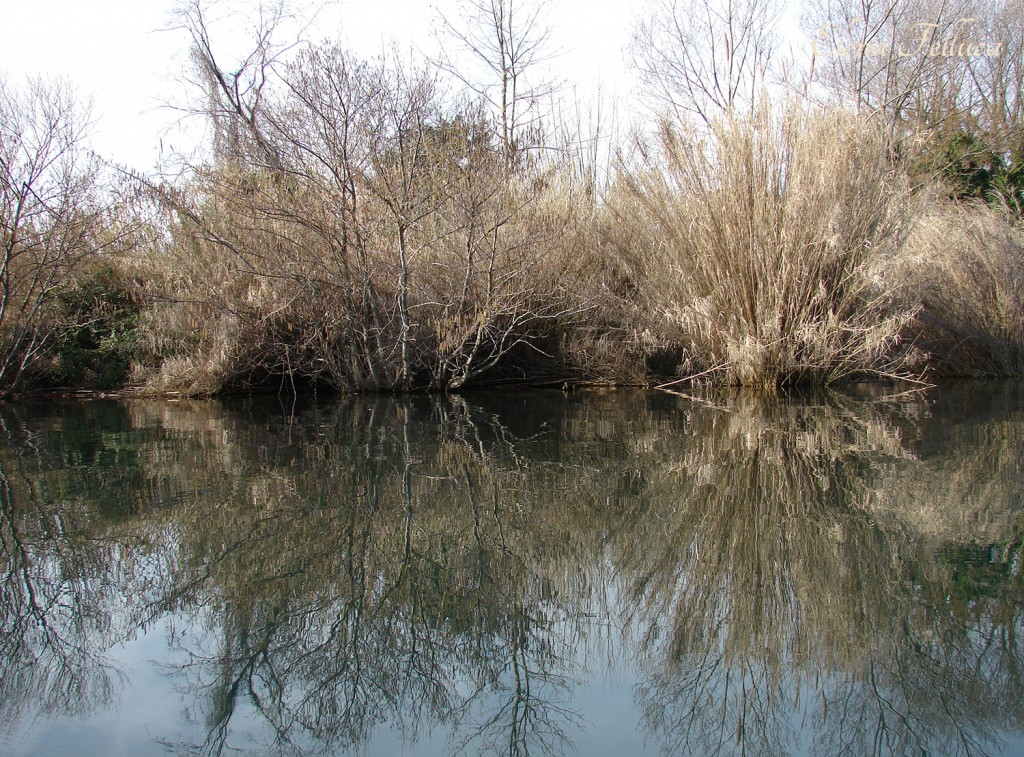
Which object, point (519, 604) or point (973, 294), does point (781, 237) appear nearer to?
point (973, 294)

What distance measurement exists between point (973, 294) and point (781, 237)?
175 inches

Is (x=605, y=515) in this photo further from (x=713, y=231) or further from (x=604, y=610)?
(x=713, y=231)

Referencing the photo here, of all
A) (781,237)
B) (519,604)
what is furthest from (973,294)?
(519,604)

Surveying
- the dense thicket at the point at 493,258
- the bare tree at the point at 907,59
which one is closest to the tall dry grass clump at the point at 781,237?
the dense thicket at the point at 493,258

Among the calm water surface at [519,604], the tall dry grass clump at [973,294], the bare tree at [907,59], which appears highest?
the bare tree at [907,59]

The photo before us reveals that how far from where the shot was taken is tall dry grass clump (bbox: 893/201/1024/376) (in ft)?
37.6

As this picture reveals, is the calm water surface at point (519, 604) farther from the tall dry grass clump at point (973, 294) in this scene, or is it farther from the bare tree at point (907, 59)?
the bare tree at point (907, 59)

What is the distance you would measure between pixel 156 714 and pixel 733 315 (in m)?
8.08

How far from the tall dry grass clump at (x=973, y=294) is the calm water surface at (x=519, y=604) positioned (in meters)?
6.90

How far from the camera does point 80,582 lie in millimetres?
3285

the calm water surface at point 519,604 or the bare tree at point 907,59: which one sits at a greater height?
the bare tree at point 907,59

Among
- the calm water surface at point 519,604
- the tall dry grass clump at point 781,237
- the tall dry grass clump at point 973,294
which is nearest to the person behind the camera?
the calm water surface at point 519,604

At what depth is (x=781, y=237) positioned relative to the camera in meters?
8.84

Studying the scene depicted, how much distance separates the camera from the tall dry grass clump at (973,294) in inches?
451
